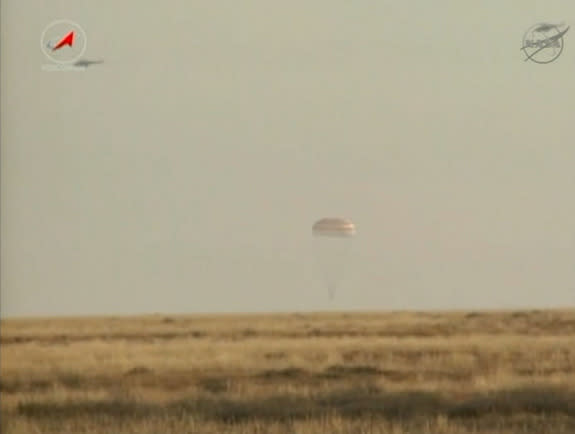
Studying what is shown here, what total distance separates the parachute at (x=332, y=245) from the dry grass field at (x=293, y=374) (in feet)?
0.80

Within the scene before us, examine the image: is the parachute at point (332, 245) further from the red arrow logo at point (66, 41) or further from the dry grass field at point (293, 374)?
the red arrow logo at point (66, 41)

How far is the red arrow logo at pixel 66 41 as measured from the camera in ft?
19.9

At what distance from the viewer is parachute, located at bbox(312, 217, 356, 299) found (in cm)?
602

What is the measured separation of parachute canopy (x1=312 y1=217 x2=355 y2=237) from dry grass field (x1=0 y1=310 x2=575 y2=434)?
1.60ft

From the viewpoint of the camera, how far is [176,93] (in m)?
6.14

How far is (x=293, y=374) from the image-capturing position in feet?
19.5

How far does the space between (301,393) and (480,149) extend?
1.81 m

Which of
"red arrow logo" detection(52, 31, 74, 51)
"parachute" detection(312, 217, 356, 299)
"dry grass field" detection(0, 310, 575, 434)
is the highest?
"red arrow logo" detection(52, 31, 74, 51)

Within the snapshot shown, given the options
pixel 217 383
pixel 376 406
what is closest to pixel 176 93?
pixel 217 383

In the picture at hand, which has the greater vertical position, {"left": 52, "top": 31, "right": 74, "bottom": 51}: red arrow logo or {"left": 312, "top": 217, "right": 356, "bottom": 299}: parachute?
{"left": 52, "top": 31, "right": 74, "bottom": 51}: red arrow logo

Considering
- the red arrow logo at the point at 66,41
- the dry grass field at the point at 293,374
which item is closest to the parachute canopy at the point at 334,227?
the dry grass field at the point at 293,374

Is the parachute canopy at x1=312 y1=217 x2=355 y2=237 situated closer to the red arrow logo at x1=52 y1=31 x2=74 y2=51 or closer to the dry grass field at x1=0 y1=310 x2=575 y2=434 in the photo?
the dry grass field at x1=0 y1=310 x2=575 y2=434

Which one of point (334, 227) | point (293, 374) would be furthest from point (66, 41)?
point (293, 374)

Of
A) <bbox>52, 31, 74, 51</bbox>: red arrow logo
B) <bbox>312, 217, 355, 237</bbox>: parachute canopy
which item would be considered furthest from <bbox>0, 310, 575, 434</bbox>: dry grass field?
<bbox>52, 31, 74, 51</bbox>: red arrow logo
